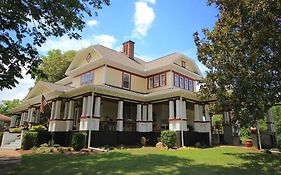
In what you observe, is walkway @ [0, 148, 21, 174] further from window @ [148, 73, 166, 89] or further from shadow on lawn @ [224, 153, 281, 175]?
window @ [148, 73, 166, 89]

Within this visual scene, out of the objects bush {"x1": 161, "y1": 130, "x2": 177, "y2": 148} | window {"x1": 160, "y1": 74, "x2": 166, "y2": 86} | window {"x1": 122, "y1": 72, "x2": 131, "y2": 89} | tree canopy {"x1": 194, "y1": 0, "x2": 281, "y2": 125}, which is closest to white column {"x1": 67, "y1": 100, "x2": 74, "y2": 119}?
window {"x1": 122, "y1": 72, "x2": 131, "y2": 89}

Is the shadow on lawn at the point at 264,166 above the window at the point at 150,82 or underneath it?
underneath

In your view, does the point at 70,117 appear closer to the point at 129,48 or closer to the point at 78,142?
the point at 78,142

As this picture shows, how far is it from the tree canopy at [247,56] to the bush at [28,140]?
1401cm

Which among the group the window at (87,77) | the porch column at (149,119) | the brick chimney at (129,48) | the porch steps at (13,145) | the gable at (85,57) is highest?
the brick chimney at (129,48)

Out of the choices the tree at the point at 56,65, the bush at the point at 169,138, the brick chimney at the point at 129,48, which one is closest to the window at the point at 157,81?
the brick chimney at the point at 129,48

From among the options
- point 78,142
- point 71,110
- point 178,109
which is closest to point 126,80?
point 71,110

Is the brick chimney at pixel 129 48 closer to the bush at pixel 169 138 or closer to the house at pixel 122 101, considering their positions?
the house at pixel 122 101

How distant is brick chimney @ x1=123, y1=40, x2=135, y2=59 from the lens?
84.4 ft

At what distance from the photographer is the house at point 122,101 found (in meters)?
17.6

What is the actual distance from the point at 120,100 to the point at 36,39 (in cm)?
1015

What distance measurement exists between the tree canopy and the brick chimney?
15.0 metres

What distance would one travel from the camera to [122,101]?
1908 centimetres

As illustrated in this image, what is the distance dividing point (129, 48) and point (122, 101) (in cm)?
913
